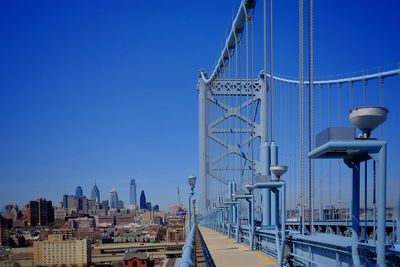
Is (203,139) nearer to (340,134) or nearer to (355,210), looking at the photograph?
(355,210)

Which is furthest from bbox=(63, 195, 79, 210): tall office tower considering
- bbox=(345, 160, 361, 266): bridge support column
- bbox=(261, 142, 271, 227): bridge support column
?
bbox=(345, 160, 361, 266): bridge support column

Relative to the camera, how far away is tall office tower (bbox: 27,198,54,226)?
36.1 metres

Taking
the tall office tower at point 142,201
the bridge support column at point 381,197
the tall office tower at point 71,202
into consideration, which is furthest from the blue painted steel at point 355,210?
the tall office tower at point 142,201

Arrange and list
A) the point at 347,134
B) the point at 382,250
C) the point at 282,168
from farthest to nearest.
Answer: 1. the point at 282,168
2. the point at 347,134
3. the point at 382,250

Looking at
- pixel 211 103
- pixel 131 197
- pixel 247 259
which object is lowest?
pixel 131 197

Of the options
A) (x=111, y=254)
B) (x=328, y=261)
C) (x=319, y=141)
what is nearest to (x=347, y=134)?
(x=319, y=141)

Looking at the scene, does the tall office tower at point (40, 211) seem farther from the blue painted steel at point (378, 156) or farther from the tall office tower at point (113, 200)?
the tall office tower at point (113, 200)

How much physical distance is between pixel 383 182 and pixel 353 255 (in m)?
0.78

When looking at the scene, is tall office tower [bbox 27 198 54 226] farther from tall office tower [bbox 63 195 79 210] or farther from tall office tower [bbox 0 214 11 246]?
tall office tower [bbox 63 195 79 210]

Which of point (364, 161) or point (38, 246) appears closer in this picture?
point (364, 161)

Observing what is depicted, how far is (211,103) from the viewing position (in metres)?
32.1

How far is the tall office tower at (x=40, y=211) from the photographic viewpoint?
36.1 meters

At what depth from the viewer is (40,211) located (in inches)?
1598

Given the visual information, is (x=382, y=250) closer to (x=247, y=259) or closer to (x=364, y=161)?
(x=364, y=161)
